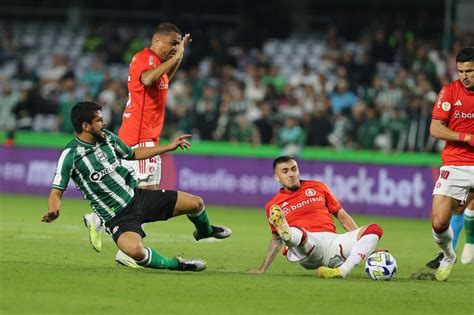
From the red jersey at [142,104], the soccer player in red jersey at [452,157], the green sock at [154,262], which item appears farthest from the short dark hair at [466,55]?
the green sock at [154,262]

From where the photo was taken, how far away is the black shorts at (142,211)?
1026 cm

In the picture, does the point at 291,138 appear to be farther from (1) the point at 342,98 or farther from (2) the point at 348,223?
(2) the point at 348,223

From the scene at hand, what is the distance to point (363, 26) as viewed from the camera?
26828mm

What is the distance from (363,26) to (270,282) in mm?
17849

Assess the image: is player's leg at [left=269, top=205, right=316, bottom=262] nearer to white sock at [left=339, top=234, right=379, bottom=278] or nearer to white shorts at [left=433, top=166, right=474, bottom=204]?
white sock at [left=339, top=234, right=379, bottom=278]

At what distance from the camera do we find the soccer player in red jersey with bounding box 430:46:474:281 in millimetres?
10656

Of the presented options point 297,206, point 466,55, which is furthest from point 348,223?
point 466,55

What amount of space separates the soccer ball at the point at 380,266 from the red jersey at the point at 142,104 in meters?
2.70

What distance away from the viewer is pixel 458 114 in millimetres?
10805

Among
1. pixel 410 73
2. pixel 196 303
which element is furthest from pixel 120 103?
pixel 196 303

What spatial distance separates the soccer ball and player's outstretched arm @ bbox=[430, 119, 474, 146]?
1.29 metres

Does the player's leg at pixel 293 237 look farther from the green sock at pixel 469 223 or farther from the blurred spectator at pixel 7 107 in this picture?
the blurred spectator at pixel 7 107

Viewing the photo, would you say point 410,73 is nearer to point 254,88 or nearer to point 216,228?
point 254,88

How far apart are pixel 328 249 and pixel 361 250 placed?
0.49 m
